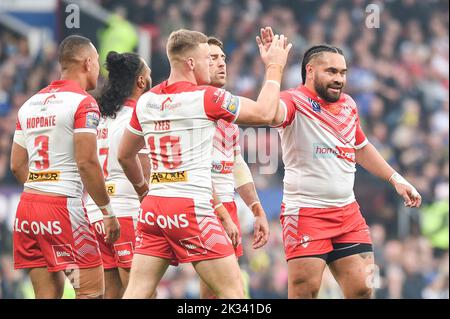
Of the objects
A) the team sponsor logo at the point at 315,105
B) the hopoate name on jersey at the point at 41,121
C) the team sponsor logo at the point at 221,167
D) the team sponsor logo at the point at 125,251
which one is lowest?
the team sponsor logo at the point at 125,251

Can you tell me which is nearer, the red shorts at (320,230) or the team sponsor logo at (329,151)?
the red shorts at (320,230)

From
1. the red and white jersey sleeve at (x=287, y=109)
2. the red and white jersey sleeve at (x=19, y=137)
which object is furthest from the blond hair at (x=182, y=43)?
the red and white jersey sleeve at (x=19, y=137)

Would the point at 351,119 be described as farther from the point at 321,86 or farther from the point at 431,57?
the point at 431,57

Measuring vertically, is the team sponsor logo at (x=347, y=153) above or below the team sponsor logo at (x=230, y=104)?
below

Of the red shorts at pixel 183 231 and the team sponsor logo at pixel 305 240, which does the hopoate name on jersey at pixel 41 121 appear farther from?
the team sponsor logo at pixel 305 240

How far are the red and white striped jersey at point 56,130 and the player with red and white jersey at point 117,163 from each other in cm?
96

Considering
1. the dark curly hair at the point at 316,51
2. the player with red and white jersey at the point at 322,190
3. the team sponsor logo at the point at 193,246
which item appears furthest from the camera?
the dark curly hair at the point at 316,51

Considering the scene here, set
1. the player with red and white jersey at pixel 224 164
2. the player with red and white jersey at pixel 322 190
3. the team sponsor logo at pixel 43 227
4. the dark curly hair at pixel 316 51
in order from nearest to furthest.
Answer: the team sponsor logo at pixel 43 227, the player with red and white jersey at pixel 322 190, the dark curly hair at pixel 316 51, the player with red and white jersey at pixel 224 164

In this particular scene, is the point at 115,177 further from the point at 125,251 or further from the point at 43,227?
the point at 43,227

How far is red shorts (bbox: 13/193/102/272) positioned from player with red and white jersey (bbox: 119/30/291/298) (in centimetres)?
86

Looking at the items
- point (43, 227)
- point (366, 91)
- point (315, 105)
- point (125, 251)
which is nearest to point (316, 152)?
point (315, 105)

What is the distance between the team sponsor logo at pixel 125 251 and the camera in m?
9.69

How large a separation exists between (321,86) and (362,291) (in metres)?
1.79
